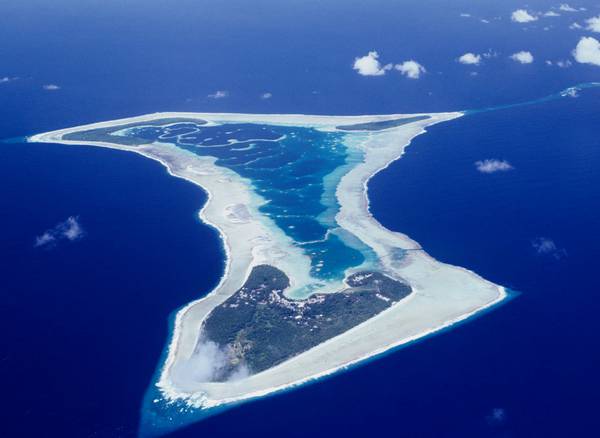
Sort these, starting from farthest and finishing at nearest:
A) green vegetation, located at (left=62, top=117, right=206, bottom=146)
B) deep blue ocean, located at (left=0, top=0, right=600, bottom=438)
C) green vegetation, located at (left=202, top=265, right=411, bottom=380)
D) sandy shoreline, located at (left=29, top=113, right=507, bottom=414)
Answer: green vegetation, located at (left=62, top=117, right=206, bottom=146) < green vegetation, located at (left=202, top=265, right=411, bottom=380) < sandy shoreline, located at (left=29, top=113, right=507, bottom=414) < deep blue ocean, located at (left=0, top=0, right=600, bottom=438)

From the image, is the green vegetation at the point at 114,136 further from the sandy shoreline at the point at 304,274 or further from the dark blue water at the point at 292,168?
the sandy shoreline at the point at 304,274

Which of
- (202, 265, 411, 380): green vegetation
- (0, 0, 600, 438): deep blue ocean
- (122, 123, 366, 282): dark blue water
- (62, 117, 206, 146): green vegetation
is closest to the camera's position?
(0, 0, 600, 438): deep blue ocean

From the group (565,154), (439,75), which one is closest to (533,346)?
(565,154)

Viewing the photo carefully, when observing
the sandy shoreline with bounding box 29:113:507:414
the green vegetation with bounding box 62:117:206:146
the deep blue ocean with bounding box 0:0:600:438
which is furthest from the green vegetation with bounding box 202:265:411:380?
the green vegetation with bounding box 62:117:206:146

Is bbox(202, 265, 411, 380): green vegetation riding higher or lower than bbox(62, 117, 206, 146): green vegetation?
lower

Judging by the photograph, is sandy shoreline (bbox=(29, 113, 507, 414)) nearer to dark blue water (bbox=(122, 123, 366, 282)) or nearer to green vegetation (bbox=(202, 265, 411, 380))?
green vegetation (bbox=(202, 265, 411, 380))

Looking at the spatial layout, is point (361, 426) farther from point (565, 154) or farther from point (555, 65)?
point (555, 65)

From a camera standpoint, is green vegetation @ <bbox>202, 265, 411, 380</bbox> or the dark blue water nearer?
green vegetation @ <bbox>202, 265, 411, 380</bbox>

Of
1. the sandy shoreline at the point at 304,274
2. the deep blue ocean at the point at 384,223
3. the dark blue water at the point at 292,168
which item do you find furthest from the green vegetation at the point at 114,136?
the deep blue ocean at the point at 384,223
